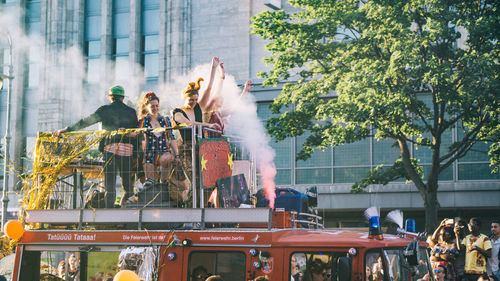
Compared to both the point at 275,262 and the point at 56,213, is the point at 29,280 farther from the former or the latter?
the point at 275,262

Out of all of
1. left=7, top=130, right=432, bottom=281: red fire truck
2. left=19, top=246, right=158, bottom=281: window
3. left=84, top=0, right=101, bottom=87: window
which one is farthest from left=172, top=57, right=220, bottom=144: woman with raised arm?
left=84, top=0, right=101, bottom=87: window

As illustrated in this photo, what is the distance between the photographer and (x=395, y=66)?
61.2ft

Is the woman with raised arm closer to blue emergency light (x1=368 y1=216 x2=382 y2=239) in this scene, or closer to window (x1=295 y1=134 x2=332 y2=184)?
blue emergency light (x1=368 y1=216 x2=382 y2=239)

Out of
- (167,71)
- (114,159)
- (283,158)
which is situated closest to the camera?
(114,159)

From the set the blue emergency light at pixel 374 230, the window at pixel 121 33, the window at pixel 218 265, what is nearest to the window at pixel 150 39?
the window at pixel 121 33

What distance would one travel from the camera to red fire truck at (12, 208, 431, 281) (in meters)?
8.06

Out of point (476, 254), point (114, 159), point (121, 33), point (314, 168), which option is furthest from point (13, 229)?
point (121, 33)

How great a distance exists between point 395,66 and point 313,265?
37.9 ft

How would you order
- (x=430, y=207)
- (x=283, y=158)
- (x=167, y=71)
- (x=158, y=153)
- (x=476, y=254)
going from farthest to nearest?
(x=167, y=71), (x=283, y=158), (x=430, y=207), (x=476, y=254), (x=158, y=153)

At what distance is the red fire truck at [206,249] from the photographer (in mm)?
8062

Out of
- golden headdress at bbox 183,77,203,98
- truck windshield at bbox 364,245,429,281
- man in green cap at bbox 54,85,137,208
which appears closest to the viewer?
truck windshield at bbox 364,245,429,281

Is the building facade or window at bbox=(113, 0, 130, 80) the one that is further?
window at bbox=(113, 0, 130, 80)

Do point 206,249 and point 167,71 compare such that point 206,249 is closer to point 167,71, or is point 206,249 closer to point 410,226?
point 410,226

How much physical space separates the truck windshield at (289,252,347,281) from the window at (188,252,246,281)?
612 millimetres
